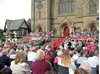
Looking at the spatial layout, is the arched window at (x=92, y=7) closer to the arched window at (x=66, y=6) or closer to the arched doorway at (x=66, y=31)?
the arched window at (x=66, y=6)

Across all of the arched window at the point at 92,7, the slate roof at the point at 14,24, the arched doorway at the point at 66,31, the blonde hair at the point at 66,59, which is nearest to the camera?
the blonde hair at the point at 66,59

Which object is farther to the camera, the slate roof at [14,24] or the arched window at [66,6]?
the slate roof at [14,24]

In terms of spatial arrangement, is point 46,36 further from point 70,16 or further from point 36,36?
point 70,16

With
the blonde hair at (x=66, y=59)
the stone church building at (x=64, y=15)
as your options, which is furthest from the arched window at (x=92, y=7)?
the blonde hair at (x=66, y=59)

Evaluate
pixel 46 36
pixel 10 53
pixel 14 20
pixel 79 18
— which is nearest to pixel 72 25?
pixel 79 18

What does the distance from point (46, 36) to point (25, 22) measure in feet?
49.9

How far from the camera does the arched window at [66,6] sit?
53247 millimetres

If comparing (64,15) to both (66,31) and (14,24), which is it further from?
(14,24)

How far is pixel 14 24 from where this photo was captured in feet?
209

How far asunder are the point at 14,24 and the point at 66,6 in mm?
13824

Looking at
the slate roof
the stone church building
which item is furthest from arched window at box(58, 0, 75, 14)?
the slate roof

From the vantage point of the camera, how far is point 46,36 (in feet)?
157

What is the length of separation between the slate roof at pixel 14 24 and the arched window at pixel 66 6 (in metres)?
10.2

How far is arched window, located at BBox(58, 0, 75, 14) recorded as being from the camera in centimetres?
5325
